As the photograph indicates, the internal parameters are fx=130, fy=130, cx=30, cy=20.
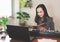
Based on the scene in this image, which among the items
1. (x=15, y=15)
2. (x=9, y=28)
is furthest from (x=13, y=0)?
(x=9, y=28)

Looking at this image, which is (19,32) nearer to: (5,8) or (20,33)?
(20,33)

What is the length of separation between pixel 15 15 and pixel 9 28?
186 centimetres

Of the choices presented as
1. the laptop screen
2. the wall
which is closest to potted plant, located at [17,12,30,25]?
the wall

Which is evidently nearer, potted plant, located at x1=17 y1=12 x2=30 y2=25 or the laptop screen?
the laptop screen

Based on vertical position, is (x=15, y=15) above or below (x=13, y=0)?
below

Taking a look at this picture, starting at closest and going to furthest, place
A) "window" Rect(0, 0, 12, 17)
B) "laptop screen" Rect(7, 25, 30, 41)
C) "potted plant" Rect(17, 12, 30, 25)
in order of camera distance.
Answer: "laptop screen" Rect(7, 25, 30, 41), "potted plant" Rect(17, 12, 30, 25), "window" Rect(0, 0, 12, 17)

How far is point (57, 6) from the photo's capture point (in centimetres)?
311

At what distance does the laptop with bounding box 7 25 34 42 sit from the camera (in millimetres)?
1348

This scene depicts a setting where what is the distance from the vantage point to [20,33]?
137cm

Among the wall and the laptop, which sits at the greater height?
the wall

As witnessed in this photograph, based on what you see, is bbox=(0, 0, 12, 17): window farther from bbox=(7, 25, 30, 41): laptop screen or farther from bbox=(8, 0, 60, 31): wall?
bbox=(7, 25, 30, 41): laptop screen

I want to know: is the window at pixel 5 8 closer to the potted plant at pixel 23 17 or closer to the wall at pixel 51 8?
the wall at pixel 51 8

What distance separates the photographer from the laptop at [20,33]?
4.42 ft

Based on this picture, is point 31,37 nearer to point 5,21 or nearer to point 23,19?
point 5,21
